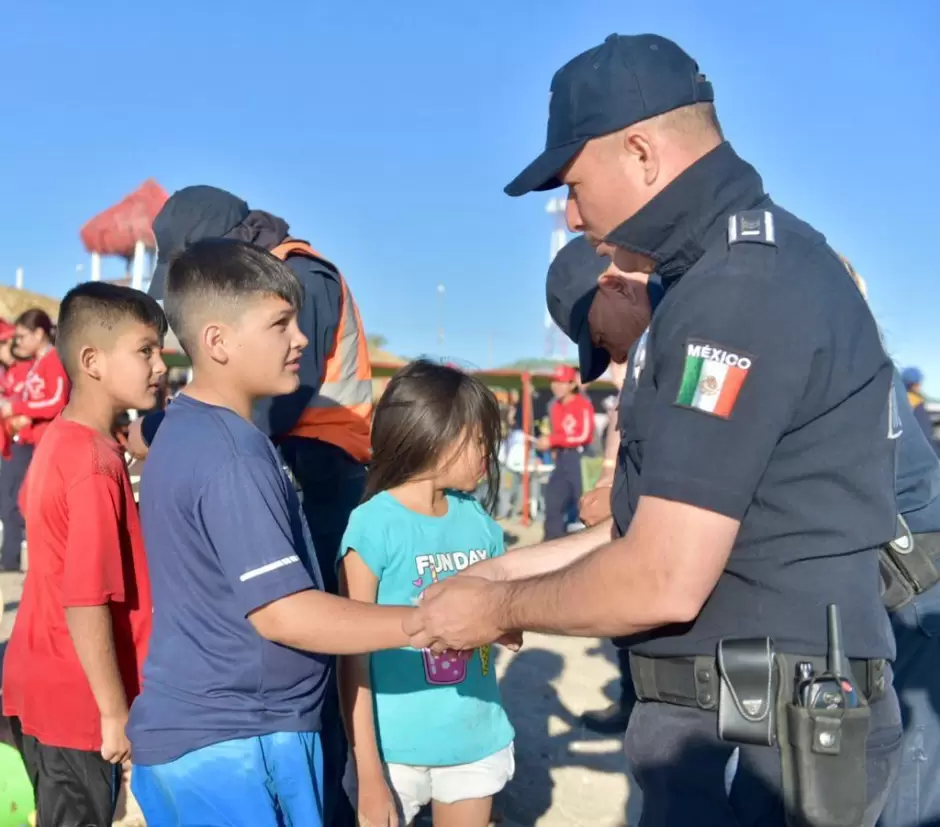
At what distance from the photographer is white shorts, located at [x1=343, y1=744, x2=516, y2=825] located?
2.50m

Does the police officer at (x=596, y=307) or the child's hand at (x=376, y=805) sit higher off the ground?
the police officer at (x=596, y=307)

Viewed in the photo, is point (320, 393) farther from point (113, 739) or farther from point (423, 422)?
point (113, 739)

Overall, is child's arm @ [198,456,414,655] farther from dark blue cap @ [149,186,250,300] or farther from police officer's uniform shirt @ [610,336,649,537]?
dark blue cap @ [149,186,250,300]

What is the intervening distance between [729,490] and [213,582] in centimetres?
111

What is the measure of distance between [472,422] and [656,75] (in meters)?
1.30

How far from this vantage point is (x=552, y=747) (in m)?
4.61

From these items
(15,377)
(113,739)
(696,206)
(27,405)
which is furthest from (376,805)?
(15,377)

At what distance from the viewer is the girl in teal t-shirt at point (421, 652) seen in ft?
8.09

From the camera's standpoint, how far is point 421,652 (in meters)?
2.56

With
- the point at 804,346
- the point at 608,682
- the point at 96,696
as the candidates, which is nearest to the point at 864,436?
the point at 804,346

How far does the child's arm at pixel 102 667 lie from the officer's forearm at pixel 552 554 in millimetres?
972

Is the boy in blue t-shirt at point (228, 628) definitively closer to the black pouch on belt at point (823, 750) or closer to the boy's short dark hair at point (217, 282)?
the boy's short dark hair at point (217, 282)

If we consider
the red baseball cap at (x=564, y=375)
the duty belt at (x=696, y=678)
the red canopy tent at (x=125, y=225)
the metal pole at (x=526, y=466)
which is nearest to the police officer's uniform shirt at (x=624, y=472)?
the duty belt at (x=696, y=678)

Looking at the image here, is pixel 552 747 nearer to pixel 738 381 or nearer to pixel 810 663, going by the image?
pixel 810 663
